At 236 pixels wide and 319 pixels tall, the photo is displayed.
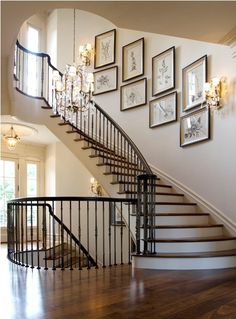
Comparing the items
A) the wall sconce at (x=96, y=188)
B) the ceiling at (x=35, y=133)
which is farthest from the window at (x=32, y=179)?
the wall sconce at (x=96, y=188)

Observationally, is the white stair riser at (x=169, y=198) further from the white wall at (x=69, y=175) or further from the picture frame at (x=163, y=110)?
the white wall at (x=69, y=175)

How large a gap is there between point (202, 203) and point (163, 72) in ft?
9.11

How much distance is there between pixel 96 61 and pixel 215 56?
3.84m

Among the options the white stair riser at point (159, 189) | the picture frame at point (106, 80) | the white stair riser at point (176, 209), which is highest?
the picture frame at point (106, 80)

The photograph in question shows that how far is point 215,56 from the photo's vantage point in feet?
18.5

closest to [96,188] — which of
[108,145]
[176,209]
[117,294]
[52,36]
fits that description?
[108,145]

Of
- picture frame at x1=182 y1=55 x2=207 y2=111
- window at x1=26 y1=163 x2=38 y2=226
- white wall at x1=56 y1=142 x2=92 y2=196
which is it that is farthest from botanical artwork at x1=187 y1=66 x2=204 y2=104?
window at x1=26 y1=163 x2=38 y2=226

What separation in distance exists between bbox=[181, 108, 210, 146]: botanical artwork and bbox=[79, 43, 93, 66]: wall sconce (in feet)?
11.7

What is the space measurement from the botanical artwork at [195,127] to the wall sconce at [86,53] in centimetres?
356

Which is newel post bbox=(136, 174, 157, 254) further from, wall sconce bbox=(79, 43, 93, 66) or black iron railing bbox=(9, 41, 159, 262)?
wall sconce bbox=(79, 43, 93, 66)

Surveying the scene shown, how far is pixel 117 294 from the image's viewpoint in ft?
10.5

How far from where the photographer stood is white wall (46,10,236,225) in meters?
5.26

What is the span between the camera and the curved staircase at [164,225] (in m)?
4.33

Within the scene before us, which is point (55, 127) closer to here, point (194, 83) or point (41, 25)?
point (194, 83)
